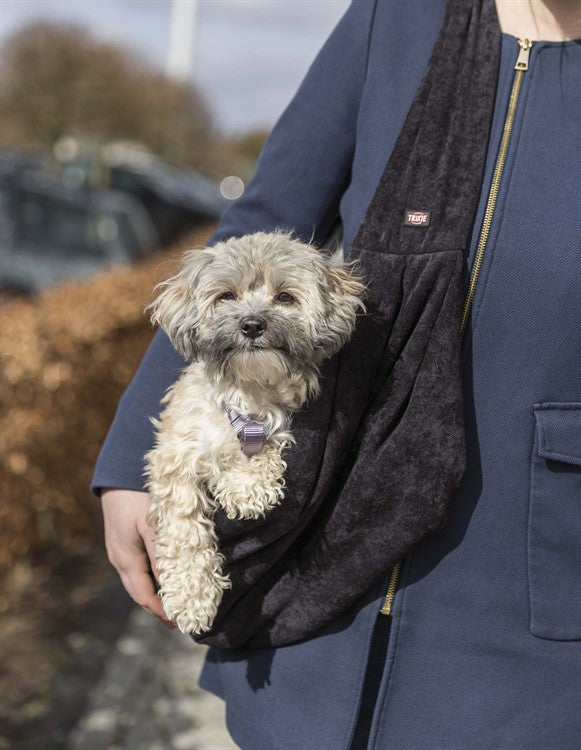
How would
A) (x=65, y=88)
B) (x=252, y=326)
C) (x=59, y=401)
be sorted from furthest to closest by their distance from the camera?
(x=65, y=88)
(x=59, y=401)
(x=252, y=326)

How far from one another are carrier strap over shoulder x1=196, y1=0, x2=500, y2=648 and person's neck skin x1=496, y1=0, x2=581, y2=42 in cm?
6

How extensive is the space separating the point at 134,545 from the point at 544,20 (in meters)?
1.55

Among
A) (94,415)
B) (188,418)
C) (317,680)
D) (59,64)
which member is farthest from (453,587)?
(59,64)

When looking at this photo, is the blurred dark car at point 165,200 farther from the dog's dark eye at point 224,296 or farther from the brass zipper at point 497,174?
the brass zipper at point 497,174

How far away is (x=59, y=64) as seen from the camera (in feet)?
71.1

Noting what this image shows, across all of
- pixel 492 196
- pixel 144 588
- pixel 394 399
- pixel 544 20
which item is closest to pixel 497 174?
pixel 492 196

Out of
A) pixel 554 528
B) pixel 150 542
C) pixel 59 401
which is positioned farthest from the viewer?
pixel 59 401

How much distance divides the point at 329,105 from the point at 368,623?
120cm

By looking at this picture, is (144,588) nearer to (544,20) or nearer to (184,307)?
(184,307)

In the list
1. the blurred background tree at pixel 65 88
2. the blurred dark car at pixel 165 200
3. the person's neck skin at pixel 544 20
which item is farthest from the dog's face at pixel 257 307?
the blurred background tree at pixel 65 88

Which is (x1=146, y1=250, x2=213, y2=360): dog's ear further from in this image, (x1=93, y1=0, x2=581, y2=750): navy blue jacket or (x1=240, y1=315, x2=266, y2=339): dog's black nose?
(x1=93, y1=0, x2=581, y2=750): navy blue jacket

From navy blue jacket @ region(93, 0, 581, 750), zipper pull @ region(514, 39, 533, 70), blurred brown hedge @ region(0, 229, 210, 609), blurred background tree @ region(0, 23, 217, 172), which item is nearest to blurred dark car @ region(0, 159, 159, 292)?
blurred brown hedge @ region(0, 229, 210, 609)

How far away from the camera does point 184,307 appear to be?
2070 millimetres

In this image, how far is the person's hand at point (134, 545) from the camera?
215 centimetres
